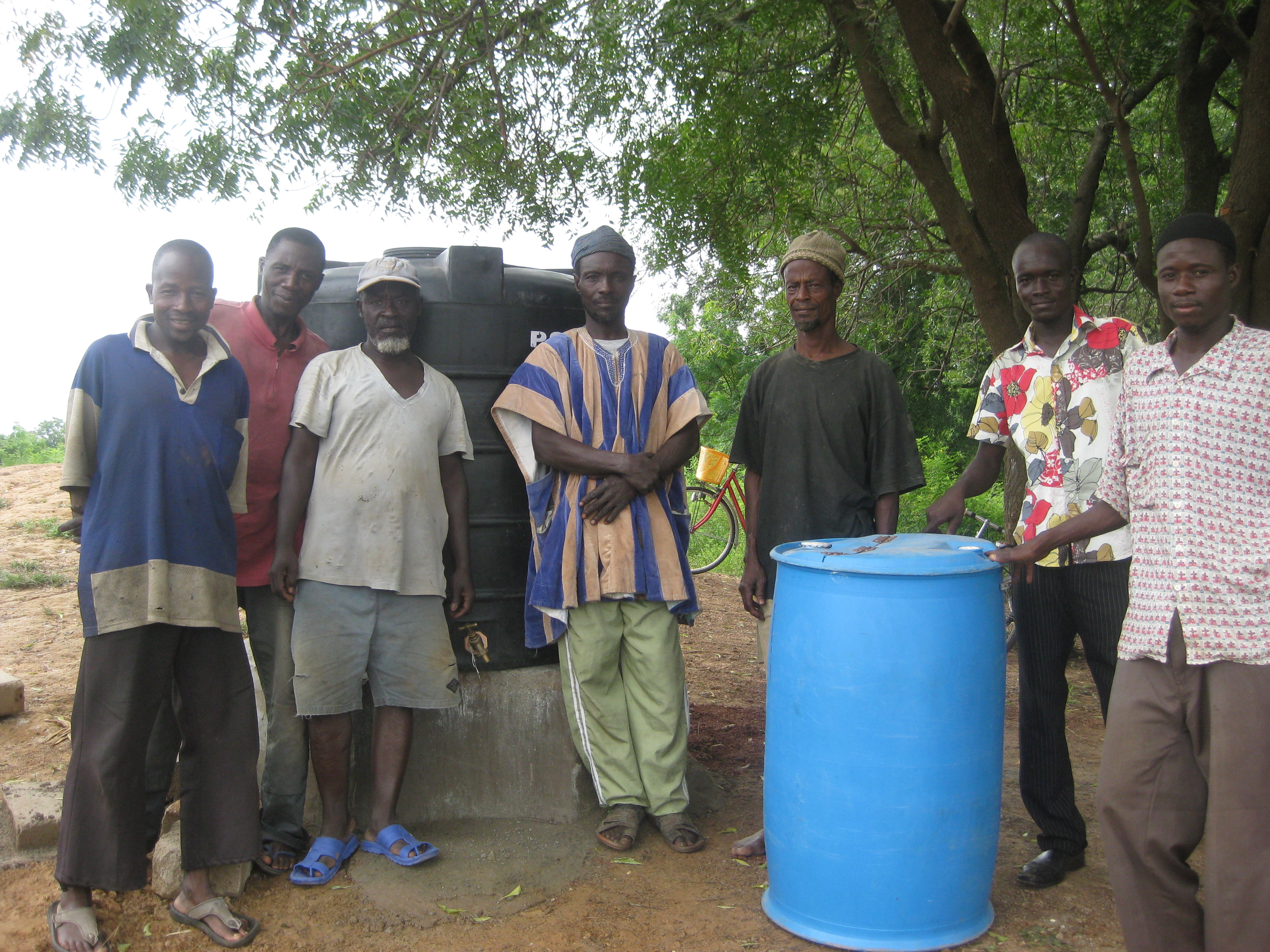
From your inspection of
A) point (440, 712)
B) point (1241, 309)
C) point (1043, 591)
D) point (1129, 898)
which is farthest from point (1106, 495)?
point (440, 712)

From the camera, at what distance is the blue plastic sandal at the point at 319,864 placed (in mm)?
3238

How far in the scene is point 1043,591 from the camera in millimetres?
3152

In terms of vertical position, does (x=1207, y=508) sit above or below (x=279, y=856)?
above

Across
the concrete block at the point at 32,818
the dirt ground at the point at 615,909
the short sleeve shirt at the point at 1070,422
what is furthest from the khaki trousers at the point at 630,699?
the concrete block at the point at 32,818

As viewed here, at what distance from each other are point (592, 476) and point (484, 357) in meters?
0.73

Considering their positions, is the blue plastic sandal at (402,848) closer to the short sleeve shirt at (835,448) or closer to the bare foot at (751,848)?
the bare foot at (751,848)

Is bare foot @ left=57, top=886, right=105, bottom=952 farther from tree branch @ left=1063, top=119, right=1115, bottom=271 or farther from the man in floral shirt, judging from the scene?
tree branch @ left=1063, top=119, right=1115, bottom=271

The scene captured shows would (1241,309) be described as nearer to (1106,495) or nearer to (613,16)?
(1106,495)

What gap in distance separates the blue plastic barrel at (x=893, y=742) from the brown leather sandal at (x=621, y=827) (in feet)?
2.64

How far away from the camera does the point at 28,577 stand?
7.08 metres

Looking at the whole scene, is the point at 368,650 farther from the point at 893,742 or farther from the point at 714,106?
the point at 714,106

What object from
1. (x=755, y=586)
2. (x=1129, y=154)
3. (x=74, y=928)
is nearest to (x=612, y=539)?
(x=755, y=586)

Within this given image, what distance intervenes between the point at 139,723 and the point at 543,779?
1.52 metres

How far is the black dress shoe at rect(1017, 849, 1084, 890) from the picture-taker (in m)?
3.18
